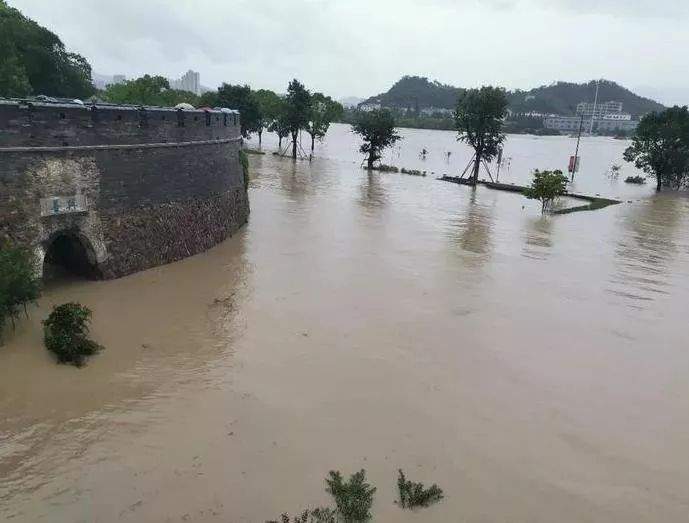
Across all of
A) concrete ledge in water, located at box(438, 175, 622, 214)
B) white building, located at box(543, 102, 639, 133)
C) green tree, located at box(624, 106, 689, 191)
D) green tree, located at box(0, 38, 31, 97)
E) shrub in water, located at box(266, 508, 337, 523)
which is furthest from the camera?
white building, located at box(543, 102, 639, 133)

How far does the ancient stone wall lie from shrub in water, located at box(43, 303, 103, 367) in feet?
9.17

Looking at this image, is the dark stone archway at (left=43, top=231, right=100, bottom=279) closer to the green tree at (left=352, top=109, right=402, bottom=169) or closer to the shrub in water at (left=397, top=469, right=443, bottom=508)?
the shrub in water at (left=397, top=469, right=443, bottom=508)

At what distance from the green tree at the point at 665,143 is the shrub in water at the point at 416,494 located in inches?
1738

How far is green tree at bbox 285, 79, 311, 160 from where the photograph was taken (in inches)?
2022

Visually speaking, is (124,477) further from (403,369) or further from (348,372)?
(403,369)

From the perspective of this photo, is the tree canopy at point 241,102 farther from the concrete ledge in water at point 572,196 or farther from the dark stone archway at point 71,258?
the dark stone archway at point 71,258

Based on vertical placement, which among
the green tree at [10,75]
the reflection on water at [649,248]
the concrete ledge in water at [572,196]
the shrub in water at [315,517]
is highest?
the green tree at [10,75]

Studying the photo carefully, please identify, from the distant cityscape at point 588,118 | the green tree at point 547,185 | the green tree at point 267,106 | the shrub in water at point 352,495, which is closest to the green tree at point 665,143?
the green tree at point 547,185

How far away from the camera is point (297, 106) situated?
2040 inches

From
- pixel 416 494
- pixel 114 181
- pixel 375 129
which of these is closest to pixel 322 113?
pixel 375 129

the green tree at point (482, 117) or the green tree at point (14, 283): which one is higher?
the green tree at point (482, 117)

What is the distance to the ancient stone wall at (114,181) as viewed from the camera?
39.0 ft

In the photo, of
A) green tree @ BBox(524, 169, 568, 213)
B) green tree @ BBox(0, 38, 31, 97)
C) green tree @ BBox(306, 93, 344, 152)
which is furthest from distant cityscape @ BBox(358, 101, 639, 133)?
green tree @ BBox(0, 38, 31, 97)

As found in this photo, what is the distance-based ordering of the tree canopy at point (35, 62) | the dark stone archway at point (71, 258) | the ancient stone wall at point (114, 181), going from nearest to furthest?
the ancient stone wall at point (114, 181)
the dark stone archway at point (71, 258)
the tree canopy at point (35, 62)
